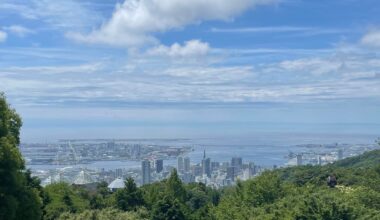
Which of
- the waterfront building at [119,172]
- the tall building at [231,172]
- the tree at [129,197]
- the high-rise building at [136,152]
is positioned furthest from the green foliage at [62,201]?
the high-rise building at [136,152]

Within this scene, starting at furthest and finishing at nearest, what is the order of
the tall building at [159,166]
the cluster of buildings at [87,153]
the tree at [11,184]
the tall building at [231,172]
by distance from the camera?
1. the tall building at [231,172]
2. the cluster of buildings at [87,153]
3. the tall building at [159,166]
4. the tree at [11,184]

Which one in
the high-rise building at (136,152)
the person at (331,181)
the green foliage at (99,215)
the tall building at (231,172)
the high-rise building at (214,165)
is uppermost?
the high-rise building at (136,152)

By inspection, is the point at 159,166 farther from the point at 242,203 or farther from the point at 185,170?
the point at 242,203

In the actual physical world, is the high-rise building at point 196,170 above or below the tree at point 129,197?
below

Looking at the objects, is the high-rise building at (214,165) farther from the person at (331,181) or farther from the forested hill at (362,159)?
the person at (331,181)

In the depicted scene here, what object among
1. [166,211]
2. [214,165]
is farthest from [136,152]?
[166,211]

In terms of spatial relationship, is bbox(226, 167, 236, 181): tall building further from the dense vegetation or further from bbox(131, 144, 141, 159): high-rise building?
the dense vegetation

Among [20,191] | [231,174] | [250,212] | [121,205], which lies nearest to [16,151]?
[20,191]
